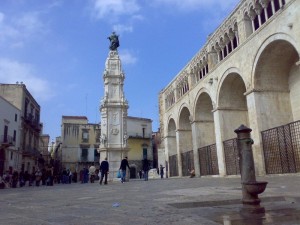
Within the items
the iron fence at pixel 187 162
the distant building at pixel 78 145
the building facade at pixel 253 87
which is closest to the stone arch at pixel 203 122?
the building facade at pixel 253 87

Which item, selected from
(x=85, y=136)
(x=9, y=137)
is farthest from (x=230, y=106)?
(x=85, y=136)

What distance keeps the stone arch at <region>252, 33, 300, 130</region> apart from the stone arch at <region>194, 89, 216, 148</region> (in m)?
8.22

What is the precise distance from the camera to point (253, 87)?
16484mm

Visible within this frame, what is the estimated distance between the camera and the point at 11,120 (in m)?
29.6

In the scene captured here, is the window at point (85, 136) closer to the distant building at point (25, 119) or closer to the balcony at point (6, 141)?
the distant building at point (25, 119)

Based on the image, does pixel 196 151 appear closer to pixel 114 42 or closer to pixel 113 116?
pixel 113 116

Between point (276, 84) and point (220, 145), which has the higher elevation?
point (276, 84)

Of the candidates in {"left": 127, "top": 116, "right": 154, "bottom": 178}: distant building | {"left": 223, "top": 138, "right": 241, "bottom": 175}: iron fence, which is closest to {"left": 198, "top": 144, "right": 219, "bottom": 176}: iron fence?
{"left": 223, "top": 138, "right": 241, "bottom": 175}: iron fence

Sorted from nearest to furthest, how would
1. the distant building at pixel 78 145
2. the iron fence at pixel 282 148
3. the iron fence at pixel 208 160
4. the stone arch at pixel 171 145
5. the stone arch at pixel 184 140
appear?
the iron fence at pixel 282 148 < the iron fence at pixel 208 160 < the stone arch at pixel 184 140 < the stone arch at pixel 171 145 < the distant building at pixel 78 145

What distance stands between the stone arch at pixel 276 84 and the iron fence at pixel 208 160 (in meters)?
6.60

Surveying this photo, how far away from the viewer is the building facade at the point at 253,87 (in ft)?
49.0

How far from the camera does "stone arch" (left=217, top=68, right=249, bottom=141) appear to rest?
20.5 m

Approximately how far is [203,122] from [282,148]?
10.4 m

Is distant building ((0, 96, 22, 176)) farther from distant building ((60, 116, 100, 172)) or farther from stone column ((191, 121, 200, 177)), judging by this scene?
stone column ((191, 121, 200, 177))
